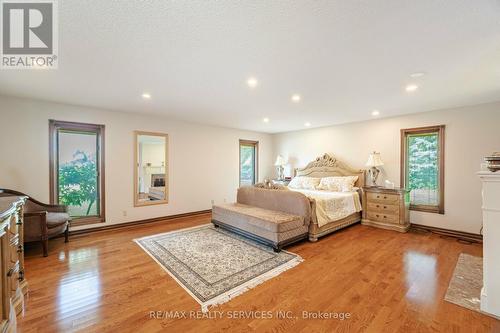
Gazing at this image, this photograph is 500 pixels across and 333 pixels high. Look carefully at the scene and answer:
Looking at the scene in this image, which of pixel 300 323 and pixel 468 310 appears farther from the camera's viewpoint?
pixel 468 310

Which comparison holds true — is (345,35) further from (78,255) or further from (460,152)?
(78,255)

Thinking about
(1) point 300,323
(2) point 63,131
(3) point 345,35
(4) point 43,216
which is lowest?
(1) point 300,323

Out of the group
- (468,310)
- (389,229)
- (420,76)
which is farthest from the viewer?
(389,229)

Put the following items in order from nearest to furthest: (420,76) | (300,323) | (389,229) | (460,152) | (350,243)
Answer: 1. (300,323)
2. (420,76)
3. (350,243)
4. (460,152)
5. (389,229)

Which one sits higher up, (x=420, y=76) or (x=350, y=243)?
(x=420, y=76)

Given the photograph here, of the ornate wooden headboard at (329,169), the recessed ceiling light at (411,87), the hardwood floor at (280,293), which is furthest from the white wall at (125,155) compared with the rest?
the recessed ceiling light at (411,87)

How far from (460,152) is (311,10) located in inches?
175

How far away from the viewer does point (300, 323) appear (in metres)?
1.85

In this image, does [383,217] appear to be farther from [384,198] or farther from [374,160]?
[374,160]

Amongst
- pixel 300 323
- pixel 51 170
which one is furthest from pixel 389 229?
pixel 51 170

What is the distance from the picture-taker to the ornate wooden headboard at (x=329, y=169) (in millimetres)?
5375

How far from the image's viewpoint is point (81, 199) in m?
4.38

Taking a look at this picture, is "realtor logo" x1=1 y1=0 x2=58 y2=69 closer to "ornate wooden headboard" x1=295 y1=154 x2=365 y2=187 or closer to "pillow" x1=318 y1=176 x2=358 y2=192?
"pillow" x1=318 y1=176 x2=358 y2=192

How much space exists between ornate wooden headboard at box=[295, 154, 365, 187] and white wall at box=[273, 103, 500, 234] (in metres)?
0.23
